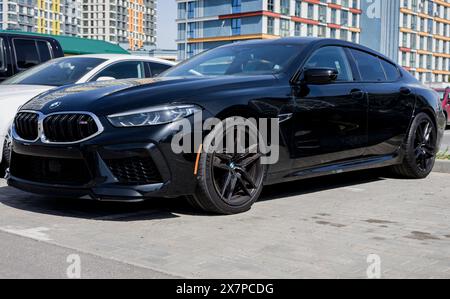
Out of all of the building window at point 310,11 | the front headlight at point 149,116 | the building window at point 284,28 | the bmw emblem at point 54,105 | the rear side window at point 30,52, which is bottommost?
the front headlight at point 149,116

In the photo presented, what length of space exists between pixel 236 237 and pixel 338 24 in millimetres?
94030

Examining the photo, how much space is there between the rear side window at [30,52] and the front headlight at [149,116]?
562cm

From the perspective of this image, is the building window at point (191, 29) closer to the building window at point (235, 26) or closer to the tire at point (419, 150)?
the building window at point (235, 26)

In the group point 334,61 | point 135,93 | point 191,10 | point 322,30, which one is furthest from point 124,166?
point 191,10

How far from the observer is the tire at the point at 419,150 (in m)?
6.98

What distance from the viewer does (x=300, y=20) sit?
292ft

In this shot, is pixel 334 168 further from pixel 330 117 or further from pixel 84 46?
pixel 84 46

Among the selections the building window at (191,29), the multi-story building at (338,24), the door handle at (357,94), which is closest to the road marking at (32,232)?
the door handle at (357,94)

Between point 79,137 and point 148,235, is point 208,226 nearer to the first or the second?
point 148,235

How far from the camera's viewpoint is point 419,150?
7.18m

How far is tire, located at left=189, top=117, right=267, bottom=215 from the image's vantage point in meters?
4.84

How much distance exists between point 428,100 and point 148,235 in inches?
162

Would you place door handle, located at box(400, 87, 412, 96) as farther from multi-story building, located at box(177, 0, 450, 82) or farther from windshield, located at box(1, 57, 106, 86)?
multi-story building, located at box(177, 0, 450, 82)

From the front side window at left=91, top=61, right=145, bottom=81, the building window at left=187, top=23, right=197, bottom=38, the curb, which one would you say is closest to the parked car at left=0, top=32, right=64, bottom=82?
the front side window at left=91, top=61, right=145, bottom=81
